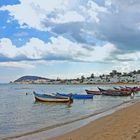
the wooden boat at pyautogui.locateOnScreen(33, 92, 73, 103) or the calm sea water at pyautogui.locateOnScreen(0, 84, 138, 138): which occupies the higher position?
the wooden boat at pyautogui.locateOnScreen(33, 92, 73, 103)

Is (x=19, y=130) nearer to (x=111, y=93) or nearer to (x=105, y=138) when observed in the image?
(x=105, y=138)

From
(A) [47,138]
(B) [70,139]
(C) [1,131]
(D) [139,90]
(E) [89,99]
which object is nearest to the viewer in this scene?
(B) [70,139]

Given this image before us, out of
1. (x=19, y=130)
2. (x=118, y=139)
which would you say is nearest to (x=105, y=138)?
(x=118, y=139)

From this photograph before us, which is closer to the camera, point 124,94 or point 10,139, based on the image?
point 10,139

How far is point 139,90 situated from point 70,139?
103420 mm

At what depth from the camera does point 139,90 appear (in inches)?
4668

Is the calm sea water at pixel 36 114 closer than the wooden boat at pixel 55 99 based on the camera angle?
Yes

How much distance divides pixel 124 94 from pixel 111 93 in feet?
10.8

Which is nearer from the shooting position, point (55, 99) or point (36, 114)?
point (36, 114)

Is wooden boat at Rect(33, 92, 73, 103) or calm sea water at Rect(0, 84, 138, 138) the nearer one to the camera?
calm sea water at Rect(0, 84, 138, 138)

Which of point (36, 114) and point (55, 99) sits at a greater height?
point (55, 99)

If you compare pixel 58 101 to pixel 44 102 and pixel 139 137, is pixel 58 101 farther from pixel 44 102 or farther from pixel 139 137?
pixel 139 137

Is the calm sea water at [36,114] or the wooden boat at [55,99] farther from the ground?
the wooden boat at [55,99]

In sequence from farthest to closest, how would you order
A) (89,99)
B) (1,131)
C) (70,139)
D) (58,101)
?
(89,99), (58,101), (1,131), (70,139)
